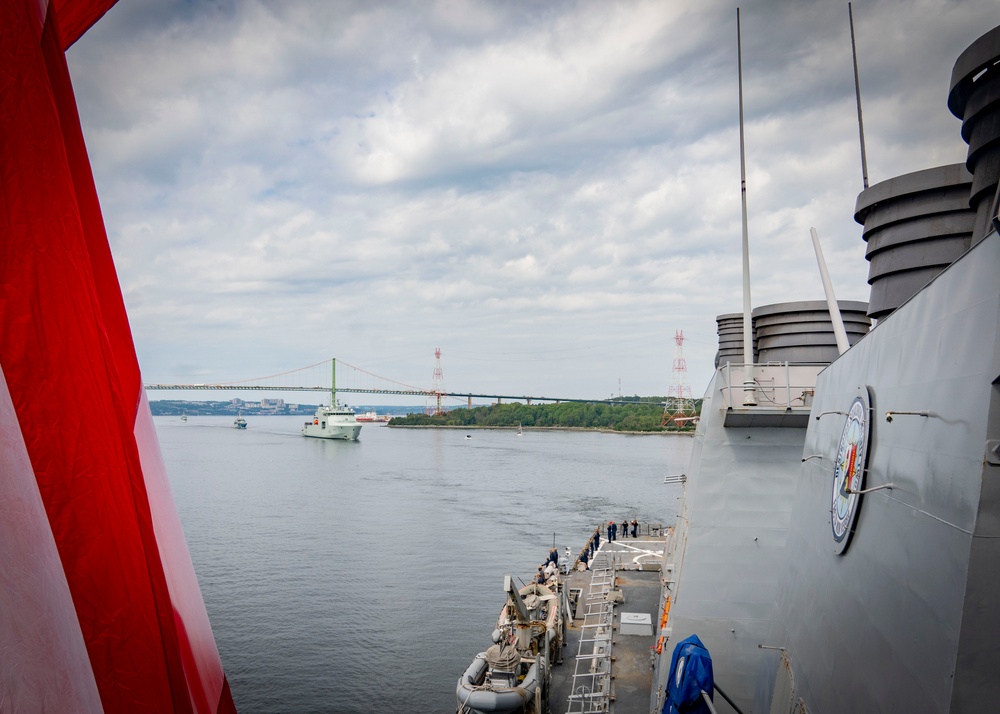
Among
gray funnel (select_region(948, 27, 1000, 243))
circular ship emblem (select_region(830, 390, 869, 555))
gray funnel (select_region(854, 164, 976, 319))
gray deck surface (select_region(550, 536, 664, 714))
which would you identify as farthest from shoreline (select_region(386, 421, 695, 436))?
gray funnel (select_region(948, 27, 1000, 243))

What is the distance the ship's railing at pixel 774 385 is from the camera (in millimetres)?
9977

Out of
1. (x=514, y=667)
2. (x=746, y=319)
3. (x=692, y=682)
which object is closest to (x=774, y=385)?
(x=746, y=319)

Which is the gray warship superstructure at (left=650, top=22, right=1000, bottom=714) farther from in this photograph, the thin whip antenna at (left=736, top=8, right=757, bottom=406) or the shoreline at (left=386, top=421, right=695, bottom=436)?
the shoreline at (left=386, top=421, right=695, bottom=436)

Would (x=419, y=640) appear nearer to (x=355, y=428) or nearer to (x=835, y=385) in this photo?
(x=835, y=385)

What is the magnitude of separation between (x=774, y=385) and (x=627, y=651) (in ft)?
26.0

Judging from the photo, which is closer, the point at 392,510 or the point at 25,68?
the point at 25,68

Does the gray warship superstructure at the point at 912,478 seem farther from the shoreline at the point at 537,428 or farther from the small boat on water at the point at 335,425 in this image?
→ the shoreline at the point at 537,428

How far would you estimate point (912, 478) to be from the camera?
3.29 meters

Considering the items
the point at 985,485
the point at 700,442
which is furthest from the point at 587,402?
the point at 985,485

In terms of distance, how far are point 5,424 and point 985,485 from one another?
11.1 feet

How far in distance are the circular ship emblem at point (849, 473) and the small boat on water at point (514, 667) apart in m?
10.0

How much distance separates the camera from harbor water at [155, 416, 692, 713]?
18047mm

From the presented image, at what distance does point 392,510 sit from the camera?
4047 centimetres

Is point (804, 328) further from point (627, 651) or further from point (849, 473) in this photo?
point (849, 473)
